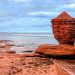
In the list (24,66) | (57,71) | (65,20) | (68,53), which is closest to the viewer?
A: (57,71)

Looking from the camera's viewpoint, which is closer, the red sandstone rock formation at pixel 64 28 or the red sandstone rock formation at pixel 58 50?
the red sandstone rock formation at pixel 58 50

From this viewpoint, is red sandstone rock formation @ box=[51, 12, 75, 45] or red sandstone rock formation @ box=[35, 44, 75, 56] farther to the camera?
red sandstone rock formation @ box=[51, 12, 75, 45]

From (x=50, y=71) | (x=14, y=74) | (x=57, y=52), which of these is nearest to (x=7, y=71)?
(x=14, y=74)

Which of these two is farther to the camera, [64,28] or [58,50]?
[64,28]

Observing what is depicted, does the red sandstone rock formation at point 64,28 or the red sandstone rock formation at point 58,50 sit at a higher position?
the red sandstone rock formation at point 64,28

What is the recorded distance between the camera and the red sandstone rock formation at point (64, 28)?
80.4ft

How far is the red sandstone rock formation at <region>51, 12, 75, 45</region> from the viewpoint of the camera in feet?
80.4

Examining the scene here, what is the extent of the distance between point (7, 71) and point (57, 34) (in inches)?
324

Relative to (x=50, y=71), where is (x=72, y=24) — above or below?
above

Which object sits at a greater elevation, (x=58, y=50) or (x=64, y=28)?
(x=64, y=28)

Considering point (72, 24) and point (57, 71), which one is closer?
point (57, 71)

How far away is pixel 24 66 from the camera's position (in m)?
19.9

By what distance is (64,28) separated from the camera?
2489 centimetres

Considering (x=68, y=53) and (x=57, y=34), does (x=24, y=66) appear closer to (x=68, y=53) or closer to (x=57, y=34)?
(x=68, y=53)
